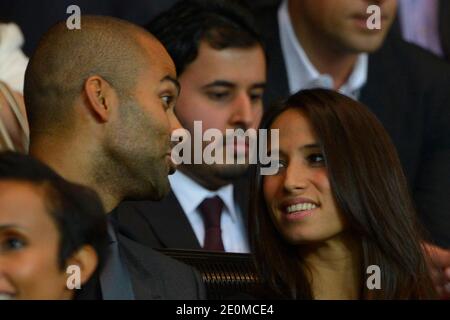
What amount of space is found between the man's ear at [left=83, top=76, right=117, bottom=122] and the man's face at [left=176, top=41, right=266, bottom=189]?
0.70m

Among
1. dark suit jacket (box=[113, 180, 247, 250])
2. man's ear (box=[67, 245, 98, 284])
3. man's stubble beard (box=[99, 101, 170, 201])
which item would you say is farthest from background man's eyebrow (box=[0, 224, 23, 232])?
dark suit jacket (box=[113, 180, 247, 250])

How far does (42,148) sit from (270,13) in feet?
3.96

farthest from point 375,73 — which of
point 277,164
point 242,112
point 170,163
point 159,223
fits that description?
point 170,163

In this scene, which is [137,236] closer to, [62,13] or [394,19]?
[62,13]

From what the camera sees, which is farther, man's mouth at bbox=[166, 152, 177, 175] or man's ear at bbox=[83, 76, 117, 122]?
man's mouth at bbox=[166, 152, 177, 175]

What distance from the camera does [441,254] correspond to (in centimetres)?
281

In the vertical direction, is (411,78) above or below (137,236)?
above

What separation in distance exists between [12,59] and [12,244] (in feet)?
3.29

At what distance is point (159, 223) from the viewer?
9.43 feet

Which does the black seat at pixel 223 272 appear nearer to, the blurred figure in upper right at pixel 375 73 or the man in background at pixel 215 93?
the man in background at pixel 215 93

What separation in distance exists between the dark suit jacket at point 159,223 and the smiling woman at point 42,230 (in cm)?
74

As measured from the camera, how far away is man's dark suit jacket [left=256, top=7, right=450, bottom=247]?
3.32 metres

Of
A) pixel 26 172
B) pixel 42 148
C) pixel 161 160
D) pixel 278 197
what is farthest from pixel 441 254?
pixel 26 172

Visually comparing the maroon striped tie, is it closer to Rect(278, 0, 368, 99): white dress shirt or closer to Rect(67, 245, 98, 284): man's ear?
Rect(278, 0, 368, 99): white dress shirt
